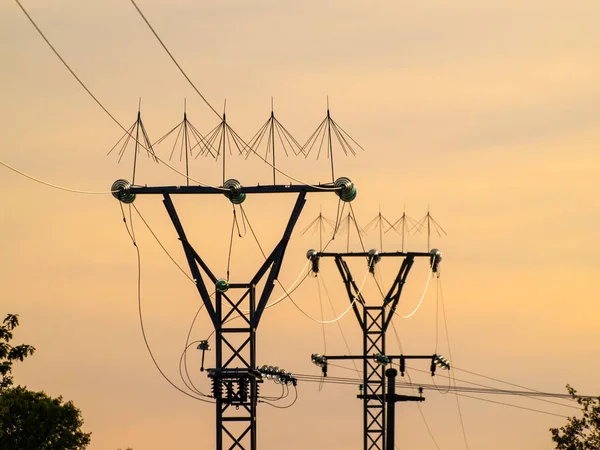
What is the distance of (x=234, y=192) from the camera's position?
5666cm

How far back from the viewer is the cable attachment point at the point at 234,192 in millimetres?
56656

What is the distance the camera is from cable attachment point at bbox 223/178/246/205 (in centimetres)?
5666

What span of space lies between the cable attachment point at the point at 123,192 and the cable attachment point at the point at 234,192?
2.95 meters

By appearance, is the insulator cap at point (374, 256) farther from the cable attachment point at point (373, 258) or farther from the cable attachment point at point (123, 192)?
the cable attachment point at point (123, 192)

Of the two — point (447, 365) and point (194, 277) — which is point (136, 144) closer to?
point (194, 277)

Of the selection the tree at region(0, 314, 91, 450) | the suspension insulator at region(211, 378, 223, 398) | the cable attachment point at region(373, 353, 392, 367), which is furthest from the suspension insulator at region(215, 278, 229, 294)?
the tree at region(0, 314, 91, 450)

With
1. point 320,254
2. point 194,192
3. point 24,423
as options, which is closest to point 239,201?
point 194,192

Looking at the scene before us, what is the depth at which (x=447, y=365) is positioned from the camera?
8556 centimetres

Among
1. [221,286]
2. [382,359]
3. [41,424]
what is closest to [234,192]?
[221,286]

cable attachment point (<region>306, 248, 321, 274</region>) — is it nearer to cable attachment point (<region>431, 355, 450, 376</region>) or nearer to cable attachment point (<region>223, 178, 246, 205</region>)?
cable attachment point (<region>431, 355, 450, 376</region>)

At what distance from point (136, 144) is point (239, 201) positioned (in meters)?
3.38

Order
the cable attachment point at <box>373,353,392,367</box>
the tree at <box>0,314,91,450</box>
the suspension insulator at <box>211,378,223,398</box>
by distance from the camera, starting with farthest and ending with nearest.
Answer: the tree at <box>0,314,91,450</box>, the cable attachment point at <box>373,353,392,367</box>, the suspension insulator at <box>211,378,223,398</box>

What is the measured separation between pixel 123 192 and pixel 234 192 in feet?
11.4

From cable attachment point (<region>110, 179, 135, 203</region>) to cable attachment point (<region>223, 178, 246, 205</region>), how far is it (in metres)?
2.95
